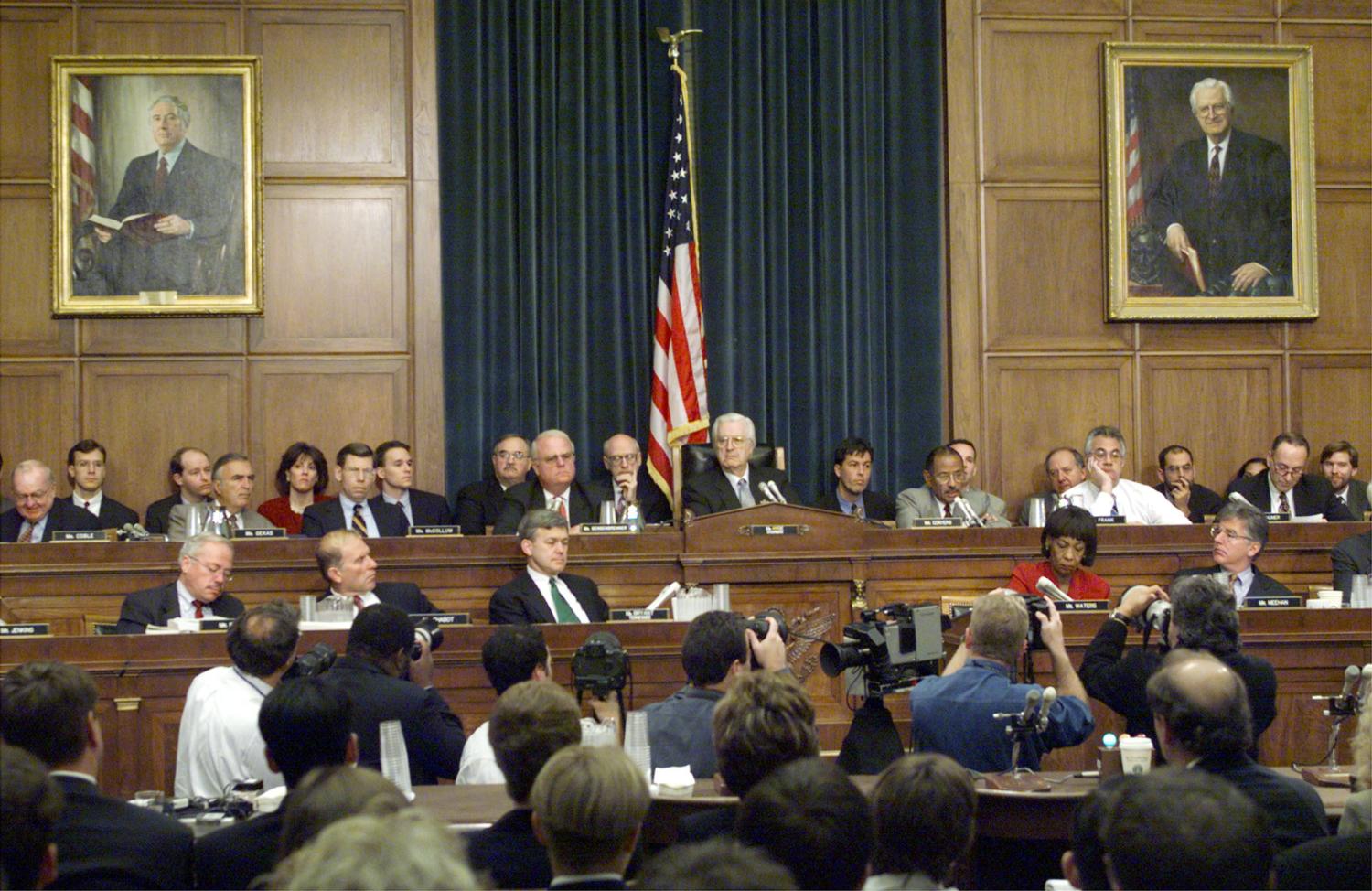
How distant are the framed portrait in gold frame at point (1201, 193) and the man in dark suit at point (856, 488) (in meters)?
1.96

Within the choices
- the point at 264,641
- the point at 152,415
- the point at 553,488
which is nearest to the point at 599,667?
the point at 264,641


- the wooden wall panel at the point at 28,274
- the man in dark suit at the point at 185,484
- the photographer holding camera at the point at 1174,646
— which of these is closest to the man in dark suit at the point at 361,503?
the man in dark suit at the point at 185,484

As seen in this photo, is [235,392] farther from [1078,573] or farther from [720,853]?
[720,853]

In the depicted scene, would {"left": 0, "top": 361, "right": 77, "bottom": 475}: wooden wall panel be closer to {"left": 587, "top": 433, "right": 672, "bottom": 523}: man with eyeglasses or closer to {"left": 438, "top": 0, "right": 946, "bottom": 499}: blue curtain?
{"left": 438, "top": 0, "right": 946, "bottom": 499}: blue curtain

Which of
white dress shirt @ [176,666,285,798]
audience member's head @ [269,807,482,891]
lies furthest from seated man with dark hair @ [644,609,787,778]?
audience member's head @ [269,807,482,891]

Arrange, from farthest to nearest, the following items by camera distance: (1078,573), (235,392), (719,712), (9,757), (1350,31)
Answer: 1. (1350,31)
2. (235,392)
3. (1078,573)
4. (719,712)
5. (9,757)

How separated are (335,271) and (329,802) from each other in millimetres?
6909

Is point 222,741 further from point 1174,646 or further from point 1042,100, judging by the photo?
point 1042,100

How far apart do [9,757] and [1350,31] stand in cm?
933

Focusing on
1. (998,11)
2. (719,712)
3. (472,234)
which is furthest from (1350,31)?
(719,712)

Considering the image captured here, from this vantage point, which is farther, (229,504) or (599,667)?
(229,504)

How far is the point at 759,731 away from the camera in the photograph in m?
3.14

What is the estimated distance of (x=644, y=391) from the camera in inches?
360

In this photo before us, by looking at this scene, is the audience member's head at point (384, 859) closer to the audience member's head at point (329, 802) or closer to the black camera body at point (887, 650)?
the audience member's head at point (329, 802)
